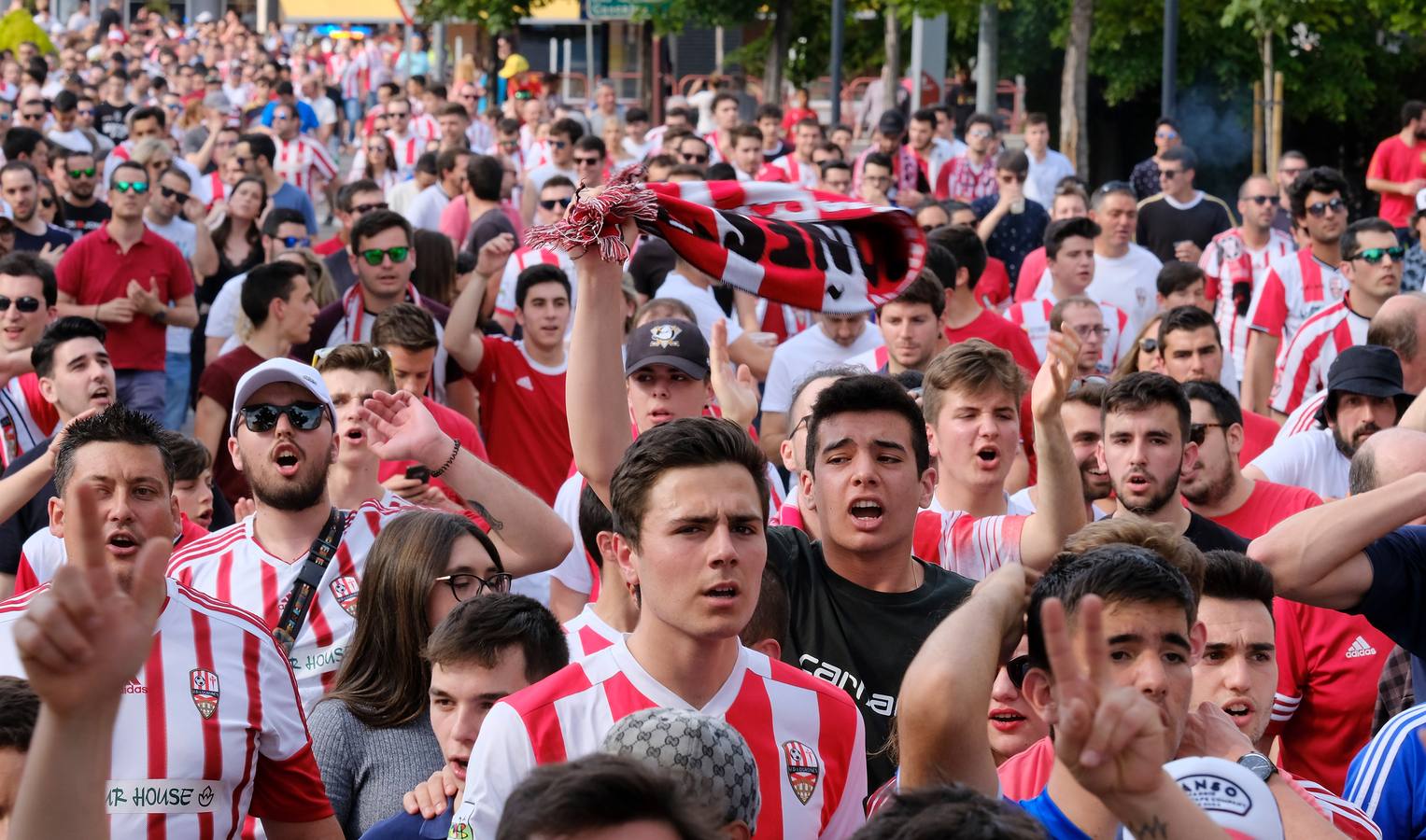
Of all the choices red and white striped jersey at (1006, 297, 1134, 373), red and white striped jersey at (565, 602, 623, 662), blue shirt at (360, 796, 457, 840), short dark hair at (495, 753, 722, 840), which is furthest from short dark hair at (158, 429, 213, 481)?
red and white striped jersey at (1006, 297, 1134, 373)

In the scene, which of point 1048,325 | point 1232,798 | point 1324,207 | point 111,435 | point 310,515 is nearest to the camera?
point 1232,798

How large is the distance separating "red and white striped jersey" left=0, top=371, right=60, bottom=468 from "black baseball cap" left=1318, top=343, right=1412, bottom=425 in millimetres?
5491

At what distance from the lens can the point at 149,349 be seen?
1159 cm

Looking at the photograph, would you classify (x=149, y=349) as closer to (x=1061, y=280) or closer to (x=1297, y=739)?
(x=1061, y=280)

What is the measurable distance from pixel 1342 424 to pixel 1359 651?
5.52ft

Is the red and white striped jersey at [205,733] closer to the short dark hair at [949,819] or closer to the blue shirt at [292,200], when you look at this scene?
the short dark hair at [949,819]

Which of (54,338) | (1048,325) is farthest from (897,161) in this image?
(54,338)

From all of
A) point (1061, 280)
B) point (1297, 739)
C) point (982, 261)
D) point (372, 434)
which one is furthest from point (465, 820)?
point (1061, 280)

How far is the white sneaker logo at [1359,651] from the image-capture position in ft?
19.6

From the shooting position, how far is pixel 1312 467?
7680 millimetres

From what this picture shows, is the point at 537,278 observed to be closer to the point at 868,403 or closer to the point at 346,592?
the point at 346,592

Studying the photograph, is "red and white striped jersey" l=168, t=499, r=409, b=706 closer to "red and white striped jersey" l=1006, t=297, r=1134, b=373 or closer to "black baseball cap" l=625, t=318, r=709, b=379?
"black baseball cap" l=625, t=318, r=709, b=379

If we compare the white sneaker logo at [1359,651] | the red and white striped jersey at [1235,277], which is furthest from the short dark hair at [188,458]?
the red and white striped jersey at [1235,277]

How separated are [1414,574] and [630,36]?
46.0 m
